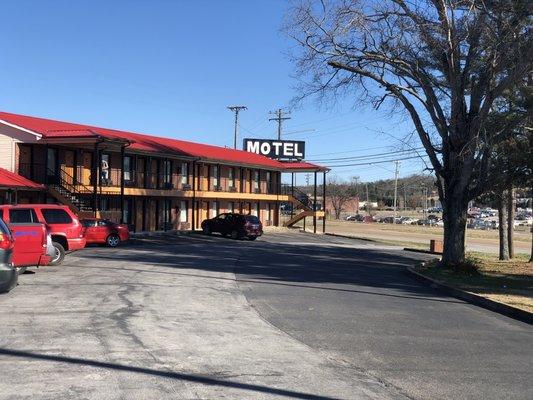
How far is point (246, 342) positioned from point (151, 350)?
139cm

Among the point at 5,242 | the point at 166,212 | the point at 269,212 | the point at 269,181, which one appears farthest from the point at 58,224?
the point at 269,212

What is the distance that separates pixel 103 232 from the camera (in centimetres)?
2792

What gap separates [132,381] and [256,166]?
4639cm

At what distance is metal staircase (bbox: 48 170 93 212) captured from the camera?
31656mm

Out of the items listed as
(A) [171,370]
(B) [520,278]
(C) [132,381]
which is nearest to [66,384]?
(C) [132,381]

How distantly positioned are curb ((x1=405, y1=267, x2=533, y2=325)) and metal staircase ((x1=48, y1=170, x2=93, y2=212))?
20.8 m

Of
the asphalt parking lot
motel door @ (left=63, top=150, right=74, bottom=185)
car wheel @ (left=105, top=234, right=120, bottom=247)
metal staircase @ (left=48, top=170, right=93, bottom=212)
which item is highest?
motel door @ (left=63, top=150, right=74, bottom=185)

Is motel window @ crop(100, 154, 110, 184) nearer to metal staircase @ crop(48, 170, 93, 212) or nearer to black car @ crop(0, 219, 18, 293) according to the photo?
metal staircase @ crop(48, 170, 93, 212)

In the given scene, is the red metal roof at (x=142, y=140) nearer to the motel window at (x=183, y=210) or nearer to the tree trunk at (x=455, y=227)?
the motel window at (x=183, y=210)

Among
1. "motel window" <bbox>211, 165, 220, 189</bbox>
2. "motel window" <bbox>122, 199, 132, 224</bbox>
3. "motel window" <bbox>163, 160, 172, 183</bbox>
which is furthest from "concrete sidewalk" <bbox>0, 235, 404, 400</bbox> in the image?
"motel window" <bbox>211, 165, 220, 189</bbox>

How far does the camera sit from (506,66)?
61.1 feet

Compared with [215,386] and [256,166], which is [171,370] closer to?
[215,386]

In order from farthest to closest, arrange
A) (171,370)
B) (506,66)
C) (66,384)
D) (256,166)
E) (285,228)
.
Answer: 1. (285,228)
2. (256,166)
3. (506,66)
4. (171,370)
5. (66,384)

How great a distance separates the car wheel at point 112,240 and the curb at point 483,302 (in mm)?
15942
